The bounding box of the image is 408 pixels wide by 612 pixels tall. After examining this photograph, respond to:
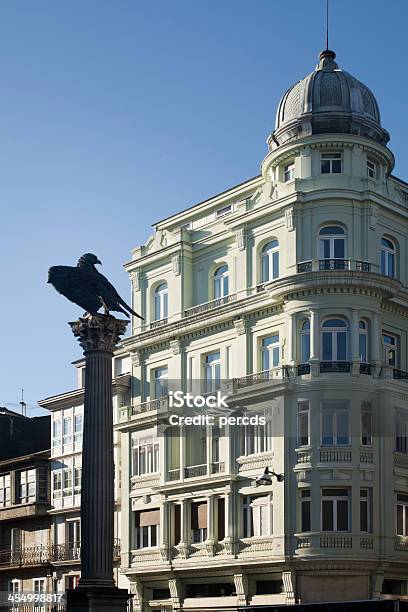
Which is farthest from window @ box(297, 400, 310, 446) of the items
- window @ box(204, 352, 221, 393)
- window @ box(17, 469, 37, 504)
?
window @ box(17, 469, 37, 504)

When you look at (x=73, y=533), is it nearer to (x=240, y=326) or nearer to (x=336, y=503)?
(x=240, y=326)

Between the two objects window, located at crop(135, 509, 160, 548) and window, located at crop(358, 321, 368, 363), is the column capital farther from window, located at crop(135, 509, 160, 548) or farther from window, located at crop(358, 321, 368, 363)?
window, located at crop(135, 509, 160, 548)

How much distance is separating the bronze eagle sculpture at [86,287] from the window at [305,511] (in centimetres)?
1564

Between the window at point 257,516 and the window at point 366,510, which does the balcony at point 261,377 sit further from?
the window at point 366,510

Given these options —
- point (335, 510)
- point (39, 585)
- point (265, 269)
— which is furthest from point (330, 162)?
point (39, 585)

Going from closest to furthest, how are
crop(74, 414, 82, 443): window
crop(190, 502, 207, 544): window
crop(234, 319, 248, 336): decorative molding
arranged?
crop(190, 502, 207, 544): window, crop(234, 319, 248, 336): decorative molding, crop(74, 414, 82, 443): window

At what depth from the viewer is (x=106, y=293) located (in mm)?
46312

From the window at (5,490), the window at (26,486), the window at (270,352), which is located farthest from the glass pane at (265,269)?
the window at (5,490)

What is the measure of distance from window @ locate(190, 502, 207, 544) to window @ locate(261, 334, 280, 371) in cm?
786

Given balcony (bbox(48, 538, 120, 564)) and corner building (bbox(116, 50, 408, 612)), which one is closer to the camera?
corner building (bbox(116, 50, 408, 612))

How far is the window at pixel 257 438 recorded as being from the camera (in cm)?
5919

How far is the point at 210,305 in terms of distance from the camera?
65188 mm

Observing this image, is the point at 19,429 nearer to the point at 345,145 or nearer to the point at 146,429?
the point at 146,429

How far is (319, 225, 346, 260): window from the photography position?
196ft
